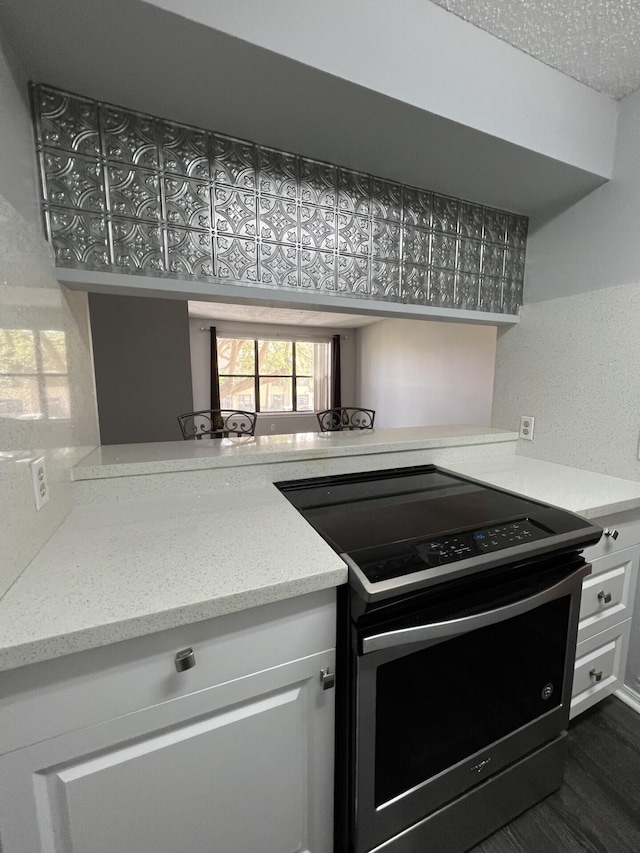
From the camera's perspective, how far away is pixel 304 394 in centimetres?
706

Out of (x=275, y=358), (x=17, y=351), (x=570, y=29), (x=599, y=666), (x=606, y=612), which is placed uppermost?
(x=570, y=29)

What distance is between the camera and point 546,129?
1198 mm

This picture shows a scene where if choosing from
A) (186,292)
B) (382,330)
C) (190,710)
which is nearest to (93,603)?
(190,710)

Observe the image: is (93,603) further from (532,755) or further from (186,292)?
(532,755)

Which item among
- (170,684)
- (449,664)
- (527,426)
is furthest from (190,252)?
(527,426)

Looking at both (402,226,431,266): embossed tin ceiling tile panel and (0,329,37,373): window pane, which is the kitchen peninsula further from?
(402,226,431,266): embossed tin ceiling tile panel

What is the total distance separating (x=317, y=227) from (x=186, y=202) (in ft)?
1.49

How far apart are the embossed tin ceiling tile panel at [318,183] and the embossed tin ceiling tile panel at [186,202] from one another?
35cm

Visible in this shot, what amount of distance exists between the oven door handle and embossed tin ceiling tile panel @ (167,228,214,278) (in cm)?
116

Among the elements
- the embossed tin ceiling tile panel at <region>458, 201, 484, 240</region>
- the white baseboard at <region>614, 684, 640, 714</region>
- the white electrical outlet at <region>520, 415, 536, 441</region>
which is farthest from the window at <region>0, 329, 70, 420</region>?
the white baseboard at <region>614, 684, 640, 714</region>

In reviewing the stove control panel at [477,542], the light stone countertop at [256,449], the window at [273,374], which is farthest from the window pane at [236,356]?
the stove control panel at [477,542]

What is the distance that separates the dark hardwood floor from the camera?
3.32 ft

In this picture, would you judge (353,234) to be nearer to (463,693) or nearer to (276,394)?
(463,693)

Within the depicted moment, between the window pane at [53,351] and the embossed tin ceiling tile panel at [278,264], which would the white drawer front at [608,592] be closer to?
the embossed tin ceiling tile panel at [278,264]
